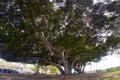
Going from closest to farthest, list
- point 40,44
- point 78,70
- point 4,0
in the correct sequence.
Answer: point 4,0 < point 40,44 < point 78,70

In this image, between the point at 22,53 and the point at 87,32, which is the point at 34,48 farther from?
the point at 87,32

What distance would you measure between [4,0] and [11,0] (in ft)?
1.74

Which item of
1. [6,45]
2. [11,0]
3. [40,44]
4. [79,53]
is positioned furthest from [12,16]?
[79,53]

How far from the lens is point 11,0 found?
53.1 feet

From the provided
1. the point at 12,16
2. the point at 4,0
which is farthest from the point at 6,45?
the point at 4,0

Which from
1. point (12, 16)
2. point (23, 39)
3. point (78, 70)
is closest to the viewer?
point (12, 16)

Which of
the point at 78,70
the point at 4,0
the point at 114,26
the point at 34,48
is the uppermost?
the point at 4,0

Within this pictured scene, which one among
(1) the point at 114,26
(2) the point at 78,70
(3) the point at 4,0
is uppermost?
(3) the point at 4,0

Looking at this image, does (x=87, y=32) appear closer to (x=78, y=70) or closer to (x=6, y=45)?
(x=6, y=45)

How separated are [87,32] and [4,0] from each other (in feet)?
25.7

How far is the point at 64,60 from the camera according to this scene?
2125 centimetres

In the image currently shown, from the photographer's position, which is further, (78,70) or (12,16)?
(78,70)

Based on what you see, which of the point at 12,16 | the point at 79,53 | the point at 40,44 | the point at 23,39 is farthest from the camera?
the point at 79,53

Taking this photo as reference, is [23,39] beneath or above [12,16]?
beneath
